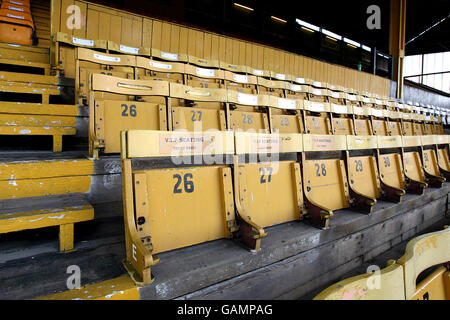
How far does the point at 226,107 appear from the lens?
1.47m

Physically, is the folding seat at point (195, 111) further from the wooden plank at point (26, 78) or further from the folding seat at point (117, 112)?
the wooden plank at point (26, 78)

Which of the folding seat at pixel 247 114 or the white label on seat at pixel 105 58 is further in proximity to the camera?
the white label on seat at pixel 105 58

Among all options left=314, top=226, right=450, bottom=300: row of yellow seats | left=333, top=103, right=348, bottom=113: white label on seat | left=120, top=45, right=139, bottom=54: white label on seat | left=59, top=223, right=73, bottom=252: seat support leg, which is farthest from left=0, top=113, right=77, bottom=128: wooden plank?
left=333, top=103, right=348, bottom=113: white label on seat

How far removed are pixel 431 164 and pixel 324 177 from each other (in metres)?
1.63

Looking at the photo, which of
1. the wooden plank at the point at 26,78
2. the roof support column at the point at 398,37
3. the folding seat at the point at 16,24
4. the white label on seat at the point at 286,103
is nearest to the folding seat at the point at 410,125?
the white label on seat at the point at 286,103

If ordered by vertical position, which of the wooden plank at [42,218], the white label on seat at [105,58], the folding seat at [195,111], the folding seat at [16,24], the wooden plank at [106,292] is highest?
the folding seat at [16,24]

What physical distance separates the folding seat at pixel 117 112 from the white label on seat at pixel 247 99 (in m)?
0.41

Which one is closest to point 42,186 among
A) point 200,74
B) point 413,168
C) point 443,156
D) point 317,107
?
point 200,74

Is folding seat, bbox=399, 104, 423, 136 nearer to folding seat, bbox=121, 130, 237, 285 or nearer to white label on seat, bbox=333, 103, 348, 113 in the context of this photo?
white label on seat, bbox=333, 103, 348, 113

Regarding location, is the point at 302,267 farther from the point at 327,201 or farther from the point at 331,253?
the point at 327,201

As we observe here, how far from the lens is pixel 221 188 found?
98 cm

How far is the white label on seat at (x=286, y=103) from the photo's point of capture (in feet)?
5.17

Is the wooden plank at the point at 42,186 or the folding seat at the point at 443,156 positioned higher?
→ the folding seat at the point at 443,156

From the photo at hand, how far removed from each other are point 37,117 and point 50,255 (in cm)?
96
